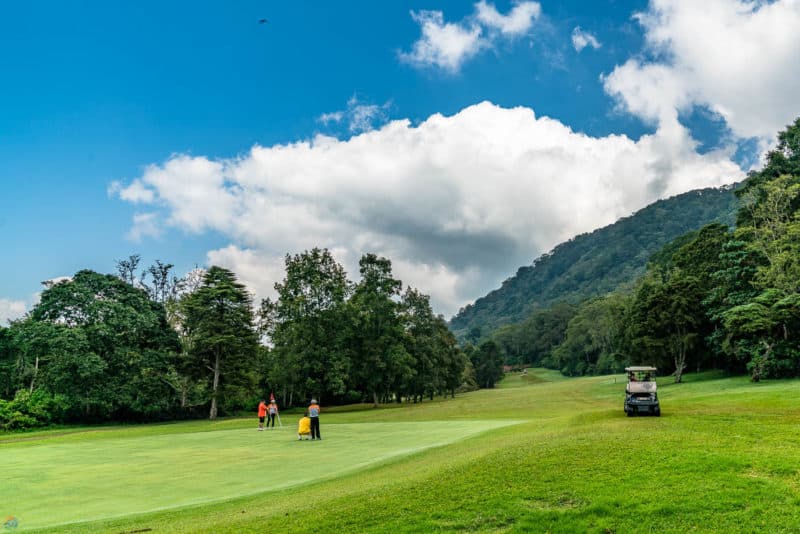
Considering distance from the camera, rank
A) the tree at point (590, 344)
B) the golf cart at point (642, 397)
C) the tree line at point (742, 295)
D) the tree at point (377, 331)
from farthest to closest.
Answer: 1. the tree at point (590, 344)
2. the tree at point (377, 331)
3. the tree line at point (742, 295)
4. the golf cart at point (642, 397)

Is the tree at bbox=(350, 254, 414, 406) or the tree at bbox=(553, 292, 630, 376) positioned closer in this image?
the tree at bbox=(350, 254, 414, 406)

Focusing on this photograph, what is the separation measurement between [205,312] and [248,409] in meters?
19.0

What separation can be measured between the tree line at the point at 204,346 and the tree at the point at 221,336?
0.15 m

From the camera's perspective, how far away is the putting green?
14797 mm

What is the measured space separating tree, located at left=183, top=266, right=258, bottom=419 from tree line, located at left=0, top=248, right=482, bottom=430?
0.50ft

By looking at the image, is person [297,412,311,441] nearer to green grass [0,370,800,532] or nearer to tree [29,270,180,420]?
green grass [0,370,800,532]

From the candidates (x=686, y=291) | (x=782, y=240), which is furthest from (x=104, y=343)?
(x=782, y=240)

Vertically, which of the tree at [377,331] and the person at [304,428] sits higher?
the tree at [377,331]

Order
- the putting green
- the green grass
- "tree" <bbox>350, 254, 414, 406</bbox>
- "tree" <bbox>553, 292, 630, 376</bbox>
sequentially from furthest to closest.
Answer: "tree" <bbox>553, 292, 630, 376</bbox> → "tree" <bbox>350, 254, 414, 406</bbox> → the putting green → the green grass

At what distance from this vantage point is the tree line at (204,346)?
5212 centimetres

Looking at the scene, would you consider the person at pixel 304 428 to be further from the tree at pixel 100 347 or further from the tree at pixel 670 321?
the tree at pixel 670 321

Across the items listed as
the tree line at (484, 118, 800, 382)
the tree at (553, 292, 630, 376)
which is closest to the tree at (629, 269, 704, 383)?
the tree line at (484, 118, 800, 382)

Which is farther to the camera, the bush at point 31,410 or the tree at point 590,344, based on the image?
the tree at point 590,344

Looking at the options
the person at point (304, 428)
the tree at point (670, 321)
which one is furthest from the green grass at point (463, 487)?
the tree at point (670, 321)
